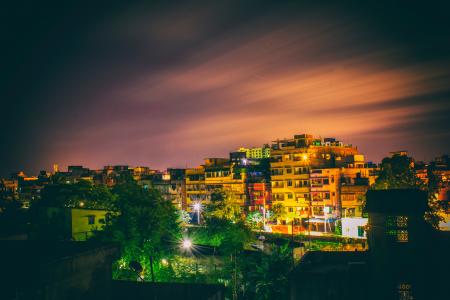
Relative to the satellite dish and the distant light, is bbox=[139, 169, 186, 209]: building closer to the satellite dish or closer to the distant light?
the distant light

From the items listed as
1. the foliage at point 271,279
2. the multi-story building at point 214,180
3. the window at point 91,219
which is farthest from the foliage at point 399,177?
the multi-story building at point 214,180

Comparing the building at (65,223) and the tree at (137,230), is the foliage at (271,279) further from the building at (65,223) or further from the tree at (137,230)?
the building at (65,223)

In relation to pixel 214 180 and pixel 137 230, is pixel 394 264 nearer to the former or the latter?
pixel 137 230

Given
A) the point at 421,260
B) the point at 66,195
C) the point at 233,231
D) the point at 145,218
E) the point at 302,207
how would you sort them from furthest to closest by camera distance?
the point at 302,207 < the point at 66,195 < the point at 233,231 < the point at 145,218 < the point at 421,260

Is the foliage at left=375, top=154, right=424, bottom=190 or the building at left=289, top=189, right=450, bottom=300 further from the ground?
the foliage at left=375, top=154, right=424, bottom=190

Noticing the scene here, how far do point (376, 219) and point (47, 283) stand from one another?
732 inches

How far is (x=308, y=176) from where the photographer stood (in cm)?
6944

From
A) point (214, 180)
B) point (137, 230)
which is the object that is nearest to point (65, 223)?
point (137, 230)

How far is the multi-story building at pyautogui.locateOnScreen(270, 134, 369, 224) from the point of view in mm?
66062

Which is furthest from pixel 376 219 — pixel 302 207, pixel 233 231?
pixel 302 207

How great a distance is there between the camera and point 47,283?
1145cm

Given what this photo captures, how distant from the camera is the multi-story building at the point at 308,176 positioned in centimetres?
6606

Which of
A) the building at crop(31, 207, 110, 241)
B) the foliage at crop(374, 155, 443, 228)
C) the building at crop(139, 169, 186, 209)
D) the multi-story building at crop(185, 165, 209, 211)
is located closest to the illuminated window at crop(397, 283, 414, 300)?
the foliage at crop(374, 155, 443, 228)

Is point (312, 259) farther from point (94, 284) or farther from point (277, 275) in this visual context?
point (94, 284)
